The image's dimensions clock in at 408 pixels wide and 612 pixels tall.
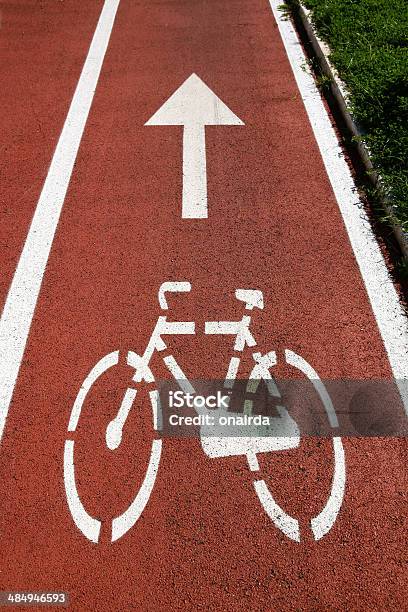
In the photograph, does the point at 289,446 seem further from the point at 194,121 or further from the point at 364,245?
the point at 194,121

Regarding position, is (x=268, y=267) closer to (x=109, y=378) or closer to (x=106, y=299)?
(x=106, y=299)

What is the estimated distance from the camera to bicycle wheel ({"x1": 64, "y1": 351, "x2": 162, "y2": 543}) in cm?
332

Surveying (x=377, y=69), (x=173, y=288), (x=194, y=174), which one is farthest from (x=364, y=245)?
(x=377, y=69)

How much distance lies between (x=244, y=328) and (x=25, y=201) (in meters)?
2.77

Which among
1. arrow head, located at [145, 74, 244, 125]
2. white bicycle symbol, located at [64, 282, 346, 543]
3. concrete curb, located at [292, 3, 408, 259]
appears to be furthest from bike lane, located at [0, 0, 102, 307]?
concrete curb, located at [292, 3, 408, 259]

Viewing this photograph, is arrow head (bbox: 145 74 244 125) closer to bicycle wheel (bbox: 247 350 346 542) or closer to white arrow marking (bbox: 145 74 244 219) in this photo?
white arrow marking (bbox: 145 74 244 219)

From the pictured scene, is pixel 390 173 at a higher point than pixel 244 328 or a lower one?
higher

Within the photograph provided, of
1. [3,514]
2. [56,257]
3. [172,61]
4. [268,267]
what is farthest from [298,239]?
[172,61]

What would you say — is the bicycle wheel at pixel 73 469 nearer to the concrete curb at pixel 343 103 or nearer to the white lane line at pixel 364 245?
the white lane line at pixel 364 245

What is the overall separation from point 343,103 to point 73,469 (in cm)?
561

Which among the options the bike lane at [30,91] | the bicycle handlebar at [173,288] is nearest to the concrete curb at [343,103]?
the bicycle handlebar at [173,288]

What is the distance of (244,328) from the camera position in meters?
4.38

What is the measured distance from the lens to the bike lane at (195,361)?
10.3 ft

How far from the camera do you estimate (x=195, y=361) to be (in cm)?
415
